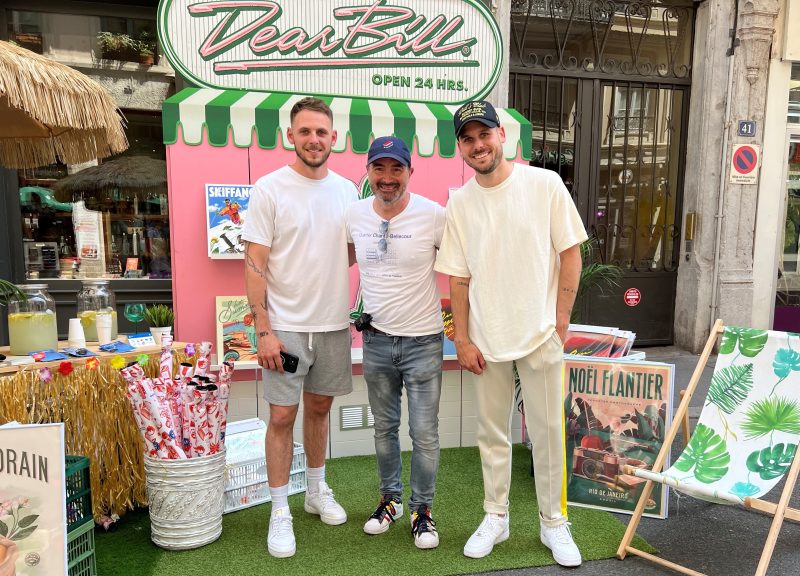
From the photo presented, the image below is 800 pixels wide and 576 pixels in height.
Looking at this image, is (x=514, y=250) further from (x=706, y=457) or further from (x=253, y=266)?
(x=706, y=457)

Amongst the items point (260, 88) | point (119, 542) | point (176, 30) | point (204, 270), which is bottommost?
point (119, 542)

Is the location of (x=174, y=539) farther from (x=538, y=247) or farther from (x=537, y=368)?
(x=538, y=247)

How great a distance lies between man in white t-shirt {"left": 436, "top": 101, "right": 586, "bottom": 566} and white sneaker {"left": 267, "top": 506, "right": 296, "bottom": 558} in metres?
0.82

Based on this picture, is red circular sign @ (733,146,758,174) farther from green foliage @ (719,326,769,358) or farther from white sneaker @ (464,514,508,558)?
white sneaker @ (464,514,508,558)

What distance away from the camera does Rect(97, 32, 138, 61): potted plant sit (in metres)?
5.42

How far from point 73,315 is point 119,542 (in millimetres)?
3358

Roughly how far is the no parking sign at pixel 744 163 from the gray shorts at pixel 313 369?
541 centimetres

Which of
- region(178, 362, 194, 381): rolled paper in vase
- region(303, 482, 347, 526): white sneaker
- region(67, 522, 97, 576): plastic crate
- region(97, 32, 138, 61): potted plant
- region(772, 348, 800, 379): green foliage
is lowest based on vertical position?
region(303, 482, 347, 526): white sneaker

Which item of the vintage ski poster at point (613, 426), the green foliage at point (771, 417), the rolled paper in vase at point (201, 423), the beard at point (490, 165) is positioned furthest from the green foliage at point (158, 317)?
the green foliage at point (771, 417)

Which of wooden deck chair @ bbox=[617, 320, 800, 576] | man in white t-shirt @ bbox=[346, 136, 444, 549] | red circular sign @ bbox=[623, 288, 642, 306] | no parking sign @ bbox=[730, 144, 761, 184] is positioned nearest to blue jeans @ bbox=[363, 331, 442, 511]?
man in white t-shirt @ bbox=[346, 136, 444, 549]

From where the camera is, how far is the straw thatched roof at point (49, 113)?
2.41 meters

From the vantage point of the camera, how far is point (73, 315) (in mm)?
5418

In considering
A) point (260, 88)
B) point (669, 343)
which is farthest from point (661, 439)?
point (669, 343)

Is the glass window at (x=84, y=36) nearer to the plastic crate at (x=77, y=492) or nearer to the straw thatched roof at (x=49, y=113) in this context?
the straw thatched roof at (x=49, y=113)
